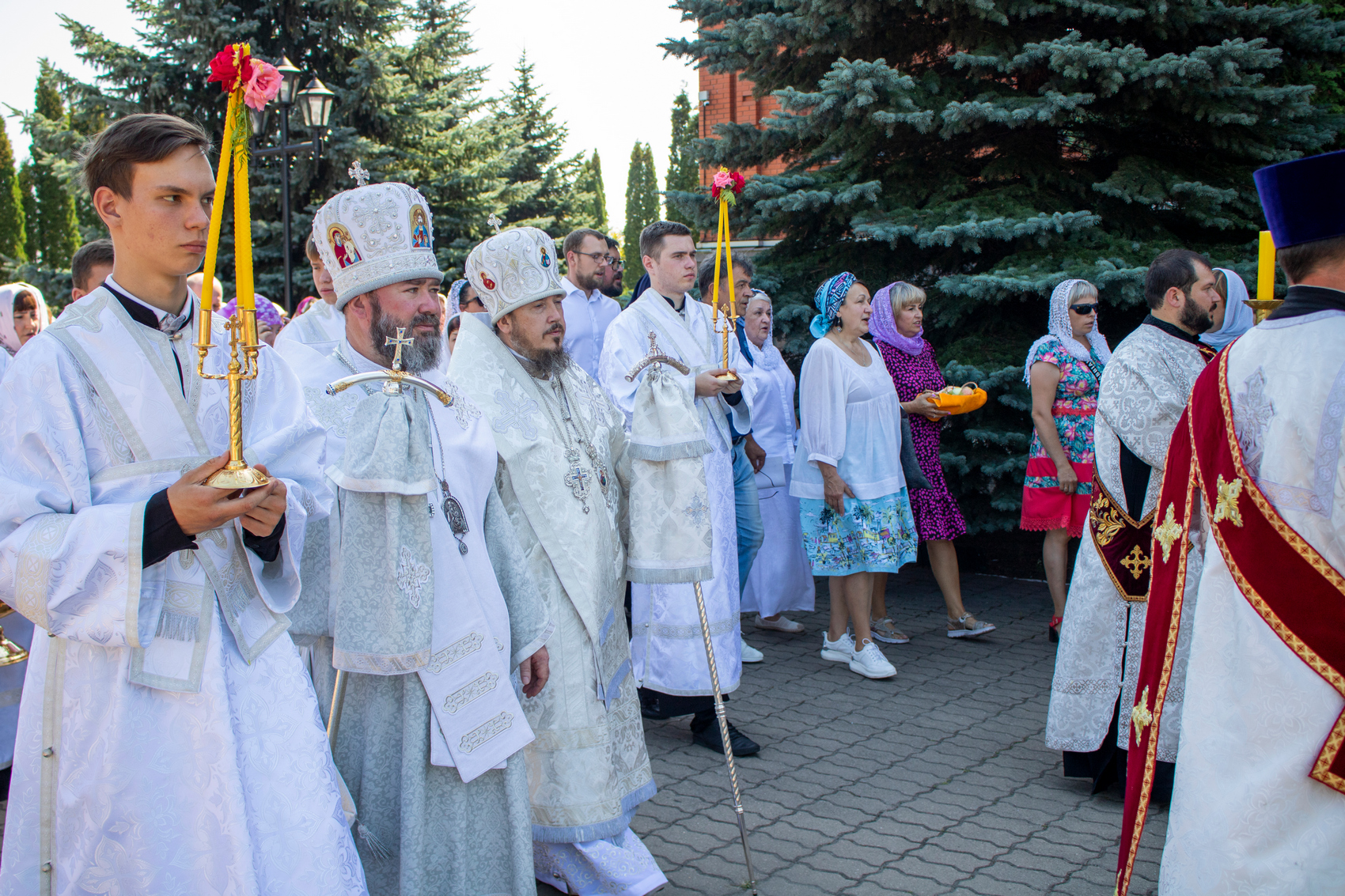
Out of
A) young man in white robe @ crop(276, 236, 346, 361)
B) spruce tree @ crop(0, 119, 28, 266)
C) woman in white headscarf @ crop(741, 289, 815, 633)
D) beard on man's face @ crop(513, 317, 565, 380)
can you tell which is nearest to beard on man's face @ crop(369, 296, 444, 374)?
beard on man's face @ crop(513, 317, 565, 380)

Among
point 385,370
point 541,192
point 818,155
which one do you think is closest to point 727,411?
point 385,370

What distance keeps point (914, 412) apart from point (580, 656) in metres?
4.25

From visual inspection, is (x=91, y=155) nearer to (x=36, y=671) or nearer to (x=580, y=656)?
(x=36, y=671)

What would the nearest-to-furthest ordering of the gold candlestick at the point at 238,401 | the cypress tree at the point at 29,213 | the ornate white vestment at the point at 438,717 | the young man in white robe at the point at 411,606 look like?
1. the gold candlestick at the point at 238,401
2. the young man in white robe at the point at 411,606
3. the ornate white vestment at the point at 438,717
4. the cypress tree at the point at 29,213

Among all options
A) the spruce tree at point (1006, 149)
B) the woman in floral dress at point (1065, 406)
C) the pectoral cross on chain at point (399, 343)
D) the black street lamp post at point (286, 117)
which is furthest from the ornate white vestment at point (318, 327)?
the black street lamp post at point (286, 117)

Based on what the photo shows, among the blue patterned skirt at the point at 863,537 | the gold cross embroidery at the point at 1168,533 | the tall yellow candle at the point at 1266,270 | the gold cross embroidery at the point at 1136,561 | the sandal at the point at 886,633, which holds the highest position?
the tall yellow candle at the point at 1266,270

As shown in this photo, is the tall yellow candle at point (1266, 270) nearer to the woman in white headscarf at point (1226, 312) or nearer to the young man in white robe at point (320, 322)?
the woman in white headscarf at point (1226, 312)

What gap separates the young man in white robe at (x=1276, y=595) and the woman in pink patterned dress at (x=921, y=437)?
4330 mm

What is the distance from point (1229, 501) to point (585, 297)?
5.26 m

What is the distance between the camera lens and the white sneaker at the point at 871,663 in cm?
649

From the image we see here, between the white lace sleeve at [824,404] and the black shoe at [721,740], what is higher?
the white lace sleeve at [824,404]

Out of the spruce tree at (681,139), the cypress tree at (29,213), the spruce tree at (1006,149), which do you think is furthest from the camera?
the spruce tree at (681,139)

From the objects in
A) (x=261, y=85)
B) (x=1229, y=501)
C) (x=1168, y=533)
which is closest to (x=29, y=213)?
(x=261, y=85)

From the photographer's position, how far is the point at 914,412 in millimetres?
7324
